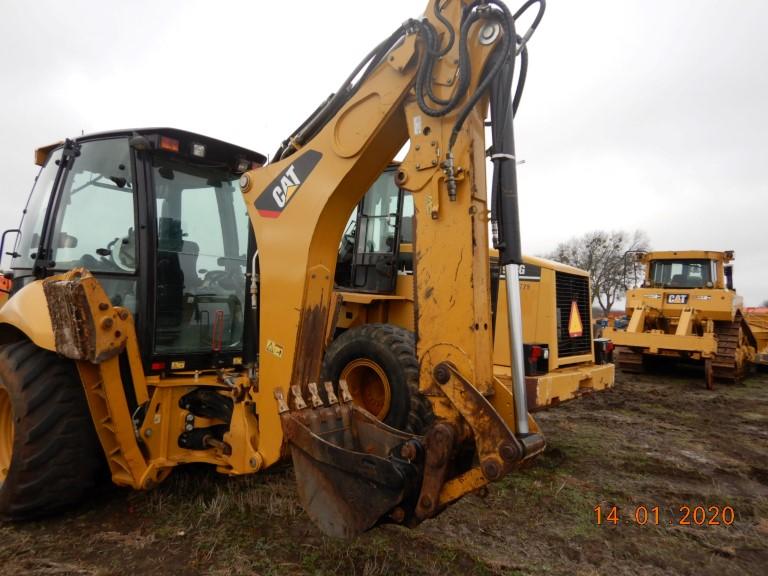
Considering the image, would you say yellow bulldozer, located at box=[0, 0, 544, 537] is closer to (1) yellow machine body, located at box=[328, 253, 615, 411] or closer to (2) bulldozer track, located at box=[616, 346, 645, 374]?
(1) yellow machine body, located at box=[328, 253, 615, 411]

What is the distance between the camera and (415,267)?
97.6 inches

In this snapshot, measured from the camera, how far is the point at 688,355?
10.5 metres

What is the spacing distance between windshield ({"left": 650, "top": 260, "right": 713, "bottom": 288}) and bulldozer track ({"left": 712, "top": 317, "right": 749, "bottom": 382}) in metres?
1.21

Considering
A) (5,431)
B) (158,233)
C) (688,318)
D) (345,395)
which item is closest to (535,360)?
(345,395)

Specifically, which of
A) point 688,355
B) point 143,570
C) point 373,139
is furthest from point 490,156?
point 688,355

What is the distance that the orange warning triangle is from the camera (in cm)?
566

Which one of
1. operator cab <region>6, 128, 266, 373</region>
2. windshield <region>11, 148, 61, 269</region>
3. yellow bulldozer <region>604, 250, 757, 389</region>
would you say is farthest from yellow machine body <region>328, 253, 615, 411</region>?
yellow bulldozer <region>604, 250, 757, 389</region>

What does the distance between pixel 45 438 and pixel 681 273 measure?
13.5 meters

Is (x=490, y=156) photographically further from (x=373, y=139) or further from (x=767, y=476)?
(x=767, y=476)

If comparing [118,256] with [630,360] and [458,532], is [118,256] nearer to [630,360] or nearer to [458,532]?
[458,532]

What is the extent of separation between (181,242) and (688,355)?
10.3 m

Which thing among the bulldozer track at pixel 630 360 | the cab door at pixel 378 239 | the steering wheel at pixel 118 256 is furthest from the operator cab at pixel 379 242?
the bulldozer track at pixel 630 360
